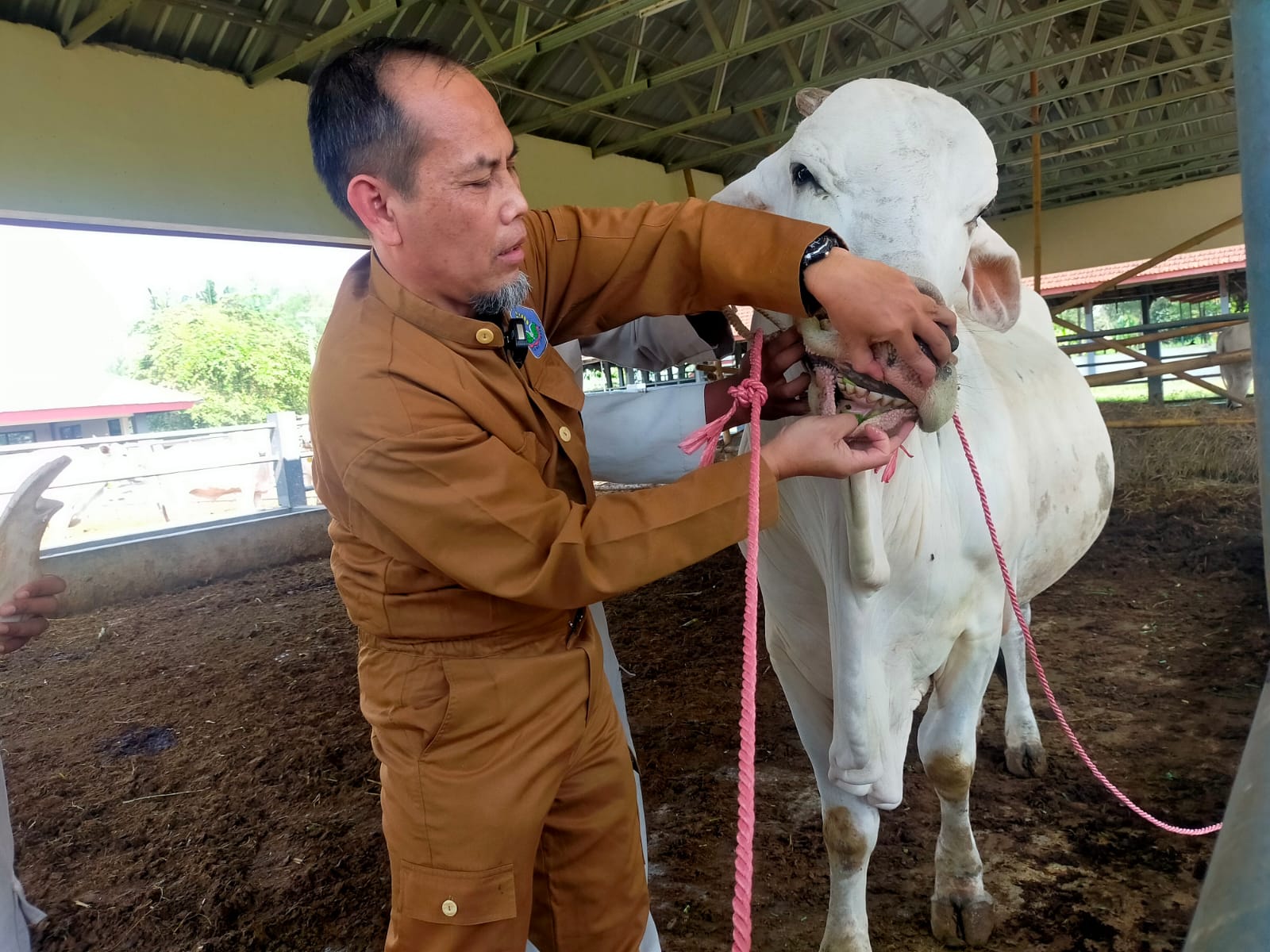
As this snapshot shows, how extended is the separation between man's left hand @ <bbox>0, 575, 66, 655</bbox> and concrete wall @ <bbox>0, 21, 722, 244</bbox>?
5.43 meters

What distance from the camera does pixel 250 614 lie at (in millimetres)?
5484

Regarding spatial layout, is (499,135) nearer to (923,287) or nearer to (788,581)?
(923,287)

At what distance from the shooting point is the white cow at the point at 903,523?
129 cm

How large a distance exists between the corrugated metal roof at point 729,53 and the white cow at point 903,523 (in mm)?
4541

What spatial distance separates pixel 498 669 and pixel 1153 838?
214 cm

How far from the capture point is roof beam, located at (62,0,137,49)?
17.7ft

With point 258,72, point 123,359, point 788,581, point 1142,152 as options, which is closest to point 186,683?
point 788,581

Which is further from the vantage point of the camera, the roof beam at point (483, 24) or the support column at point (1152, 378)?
the support column at point (1152, 378)

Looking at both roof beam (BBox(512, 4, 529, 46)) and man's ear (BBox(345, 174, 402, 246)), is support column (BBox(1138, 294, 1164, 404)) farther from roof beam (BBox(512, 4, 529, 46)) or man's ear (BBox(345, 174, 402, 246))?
man's ear (BBox(345, 174, 402, 246))

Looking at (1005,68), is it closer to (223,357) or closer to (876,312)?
(876,312)

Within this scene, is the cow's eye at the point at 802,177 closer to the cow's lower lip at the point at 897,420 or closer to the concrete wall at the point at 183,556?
the cow's lower lip at the point at 897,420

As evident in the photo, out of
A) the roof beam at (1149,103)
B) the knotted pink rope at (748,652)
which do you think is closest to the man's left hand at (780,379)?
the knotted pink rope at (748,652)

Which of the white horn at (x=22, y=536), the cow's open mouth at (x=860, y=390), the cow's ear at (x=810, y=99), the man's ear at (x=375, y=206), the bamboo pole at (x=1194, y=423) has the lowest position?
the bamboo pole at (x=1194, y=423)

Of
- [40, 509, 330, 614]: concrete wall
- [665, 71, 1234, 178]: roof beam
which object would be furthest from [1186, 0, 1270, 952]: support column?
[665, 71, 1234, 178]: roof beam
